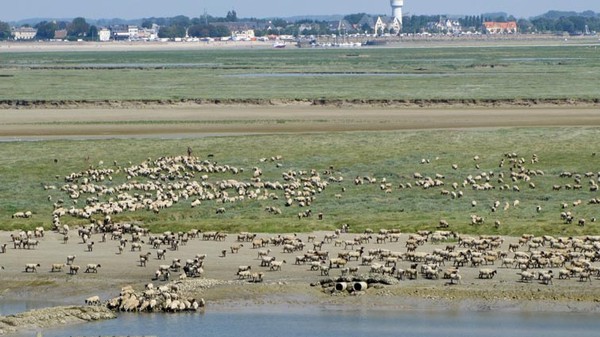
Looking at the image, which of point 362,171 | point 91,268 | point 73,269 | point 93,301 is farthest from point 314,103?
point 93,301

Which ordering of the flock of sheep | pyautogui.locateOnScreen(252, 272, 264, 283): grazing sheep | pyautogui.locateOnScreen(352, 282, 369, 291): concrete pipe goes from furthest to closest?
the flock of sheep, pyautogui.locateOnScreen(252, 272, 264, 283): grazing sheep, pyautogui.locateOnScreen(352, 282, 369, 291): concrete pipe

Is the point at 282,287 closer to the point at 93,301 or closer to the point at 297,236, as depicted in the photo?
the point at 93,301

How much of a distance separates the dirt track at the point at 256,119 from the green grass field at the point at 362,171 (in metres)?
6.08

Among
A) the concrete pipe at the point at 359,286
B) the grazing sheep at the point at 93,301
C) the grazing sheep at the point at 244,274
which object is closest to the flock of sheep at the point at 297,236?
the grazing sheep at the point at 244,274

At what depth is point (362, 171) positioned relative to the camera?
49.9 meters

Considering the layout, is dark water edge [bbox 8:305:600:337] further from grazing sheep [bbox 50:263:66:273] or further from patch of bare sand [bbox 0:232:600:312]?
grazing sheep [bbox 50:263:66:273]

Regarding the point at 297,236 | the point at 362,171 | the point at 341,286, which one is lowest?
the point at 362,171

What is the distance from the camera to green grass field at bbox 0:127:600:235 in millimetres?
39281

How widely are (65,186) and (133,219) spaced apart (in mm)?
7211

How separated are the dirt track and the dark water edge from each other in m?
38.5

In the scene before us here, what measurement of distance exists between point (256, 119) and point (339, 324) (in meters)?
50.0

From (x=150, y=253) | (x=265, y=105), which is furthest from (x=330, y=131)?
(x=150, y=253)

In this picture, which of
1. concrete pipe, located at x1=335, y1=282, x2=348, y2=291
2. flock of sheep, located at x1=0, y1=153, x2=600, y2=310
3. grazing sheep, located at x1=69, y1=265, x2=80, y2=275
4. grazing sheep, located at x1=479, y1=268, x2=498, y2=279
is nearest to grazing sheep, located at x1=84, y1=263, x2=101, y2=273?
flock of sheep, located at x1=0, y1=153, x2=600, y2=310

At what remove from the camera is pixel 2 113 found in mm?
83250
